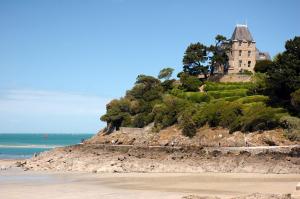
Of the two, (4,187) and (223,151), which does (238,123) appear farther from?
(4,187)

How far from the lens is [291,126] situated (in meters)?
45.2

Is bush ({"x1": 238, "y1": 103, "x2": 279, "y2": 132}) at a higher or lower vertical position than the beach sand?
higher

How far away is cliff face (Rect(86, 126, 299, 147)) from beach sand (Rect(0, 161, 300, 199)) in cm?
920

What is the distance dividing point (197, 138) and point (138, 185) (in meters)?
20.0

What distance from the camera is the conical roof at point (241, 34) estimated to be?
77.8 m

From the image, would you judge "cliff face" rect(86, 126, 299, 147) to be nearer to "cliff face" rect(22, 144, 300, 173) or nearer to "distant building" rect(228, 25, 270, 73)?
"cliff face" rect(22, 144, 300, 173)

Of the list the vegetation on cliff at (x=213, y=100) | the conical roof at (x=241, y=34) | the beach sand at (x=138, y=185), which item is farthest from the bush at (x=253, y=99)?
the beach sand at (x=138, y=185)

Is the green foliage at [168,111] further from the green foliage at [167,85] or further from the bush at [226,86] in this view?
the green foliage at [167,85]

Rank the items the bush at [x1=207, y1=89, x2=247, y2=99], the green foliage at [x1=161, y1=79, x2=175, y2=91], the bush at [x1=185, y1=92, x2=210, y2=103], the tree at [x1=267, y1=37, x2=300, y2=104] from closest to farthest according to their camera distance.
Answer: the tree at [x1=267, y1=37, x2=300, y2=104], the bush at [x1=207, y1=89, x2=247, y2=99], the bush at [x1=185, y1=92, x2=210, y2=103], the green foliage at [x1=161, y1=79, x2=175, y2=91]

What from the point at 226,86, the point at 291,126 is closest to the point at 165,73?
the point at 226,86

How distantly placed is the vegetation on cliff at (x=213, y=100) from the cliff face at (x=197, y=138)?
0.84 meters

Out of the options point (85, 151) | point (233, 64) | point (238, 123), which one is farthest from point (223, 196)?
point (233, 64)

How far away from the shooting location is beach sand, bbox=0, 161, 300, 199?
27.4 metres

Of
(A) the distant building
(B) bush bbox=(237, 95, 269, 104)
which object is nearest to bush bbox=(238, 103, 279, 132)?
(B) bush bbox=(237, 95, 269, 104)
